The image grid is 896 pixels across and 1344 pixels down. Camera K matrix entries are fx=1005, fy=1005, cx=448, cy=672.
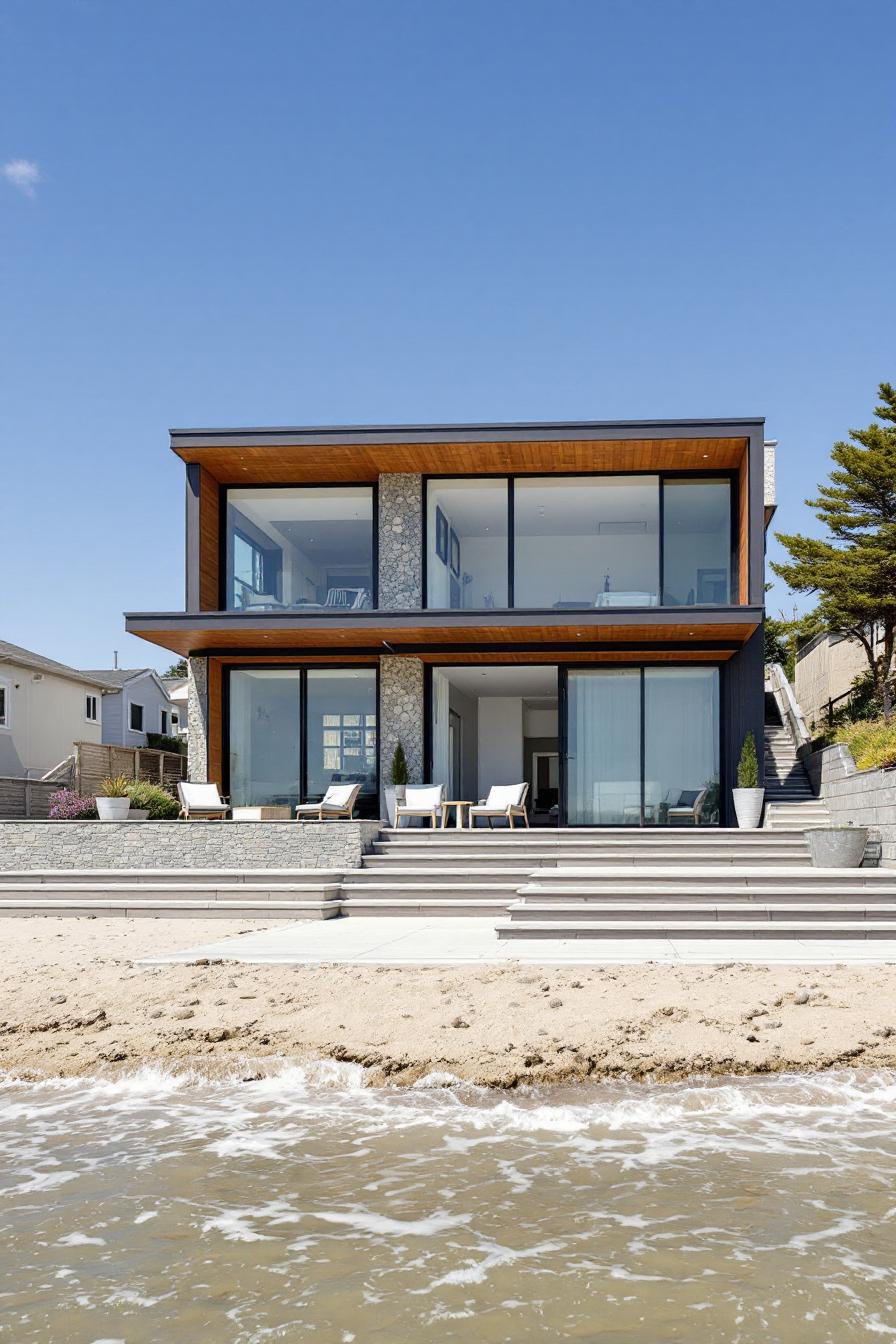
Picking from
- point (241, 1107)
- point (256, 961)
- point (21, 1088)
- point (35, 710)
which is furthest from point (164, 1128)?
point (35, 710)

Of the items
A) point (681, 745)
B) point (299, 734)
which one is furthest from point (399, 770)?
point (681, 745)

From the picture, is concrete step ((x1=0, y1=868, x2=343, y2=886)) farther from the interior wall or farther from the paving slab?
the interior wall

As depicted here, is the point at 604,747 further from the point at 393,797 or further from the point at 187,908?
the point at 187,908

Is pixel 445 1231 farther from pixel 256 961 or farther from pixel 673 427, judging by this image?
pixel 673 427

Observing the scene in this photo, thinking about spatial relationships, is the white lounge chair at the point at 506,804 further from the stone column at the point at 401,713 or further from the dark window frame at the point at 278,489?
the dark window frame at the point at 278,489

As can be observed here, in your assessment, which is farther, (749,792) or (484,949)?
(749,792)

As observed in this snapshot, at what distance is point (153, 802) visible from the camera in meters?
15.9

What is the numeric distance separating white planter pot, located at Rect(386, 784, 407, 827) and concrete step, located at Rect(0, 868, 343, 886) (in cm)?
348

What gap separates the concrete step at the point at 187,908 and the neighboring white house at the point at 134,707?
22.0 metres

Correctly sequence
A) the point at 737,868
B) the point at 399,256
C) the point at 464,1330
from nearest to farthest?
1. the point at 464,1330
2. the point at 737,868
3. the point at 399,256

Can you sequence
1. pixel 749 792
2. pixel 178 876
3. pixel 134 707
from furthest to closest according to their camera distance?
1. pixel 134 707
2. pixel 749 792
3. pixel 178 876

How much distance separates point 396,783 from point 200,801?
9.99 feet

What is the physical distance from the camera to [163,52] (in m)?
13.9

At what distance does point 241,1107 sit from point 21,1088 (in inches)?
50.3
